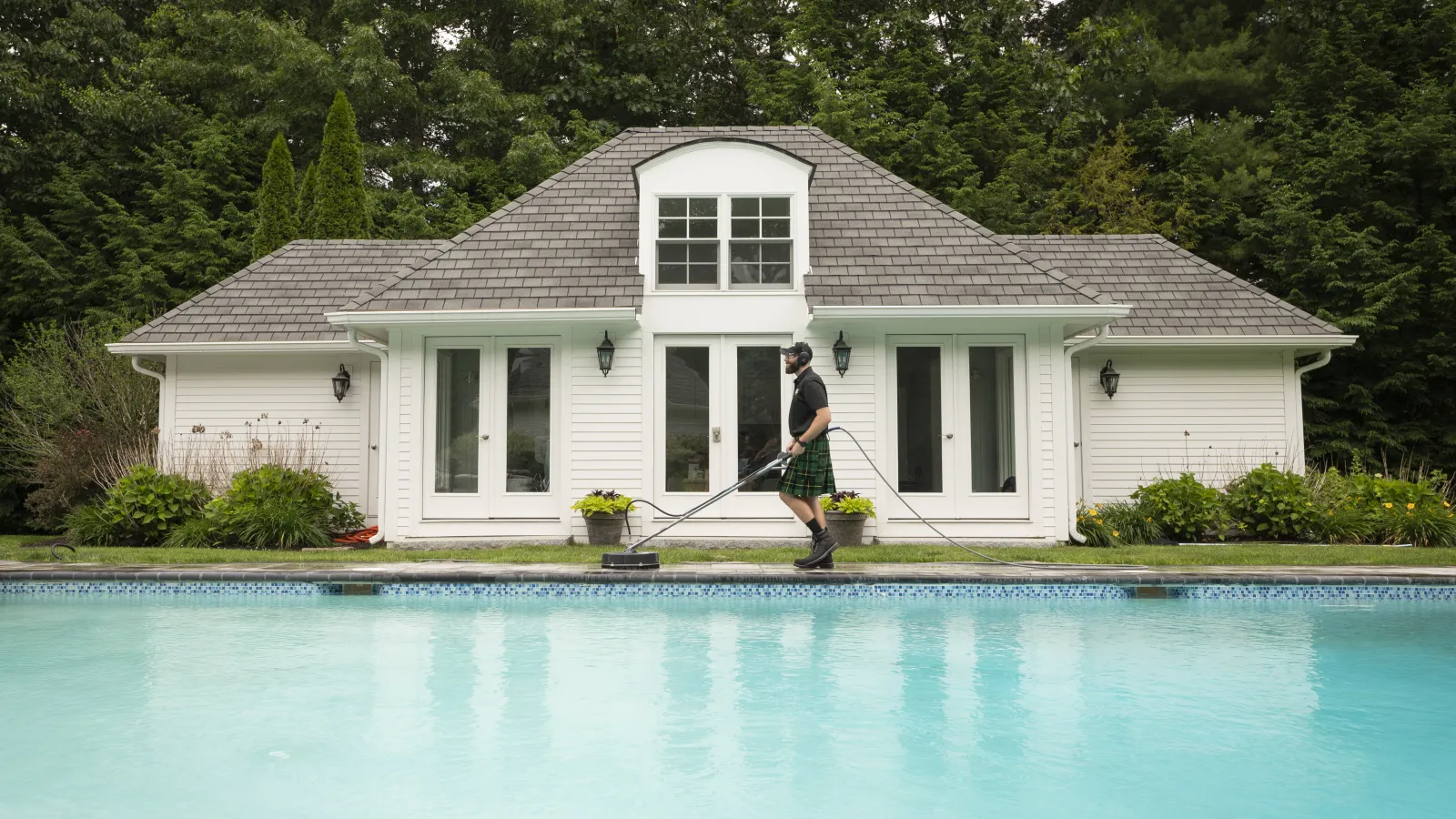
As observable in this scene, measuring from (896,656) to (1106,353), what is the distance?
6.98 m

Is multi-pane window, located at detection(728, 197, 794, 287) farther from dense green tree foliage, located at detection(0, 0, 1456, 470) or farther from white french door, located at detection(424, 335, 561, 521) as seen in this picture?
dense green tree foliage, located at detection(0, 0, 1456, 470)

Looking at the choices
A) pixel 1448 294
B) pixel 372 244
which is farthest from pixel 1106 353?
pixel 372 244

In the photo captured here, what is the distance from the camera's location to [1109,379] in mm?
10992

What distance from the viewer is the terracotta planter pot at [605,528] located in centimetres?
954

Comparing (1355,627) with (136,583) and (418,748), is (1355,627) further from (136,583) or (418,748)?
(136,583)

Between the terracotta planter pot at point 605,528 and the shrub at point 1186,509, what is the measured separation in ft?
17.9

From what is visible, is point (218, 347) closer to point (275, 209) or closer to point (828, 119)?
Result: point (275, 209)

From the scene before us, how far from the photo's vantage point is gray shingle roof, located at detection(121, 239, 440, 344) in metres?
11.0

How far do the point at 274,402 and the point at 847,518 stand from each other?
6.70 meters

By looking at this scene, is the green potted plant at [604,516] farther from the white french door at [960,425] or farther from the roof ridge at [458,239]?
the roof ridge at [458,239]

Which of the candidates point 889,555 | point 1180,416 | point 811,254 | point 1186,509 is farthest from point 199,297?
point 1180,416

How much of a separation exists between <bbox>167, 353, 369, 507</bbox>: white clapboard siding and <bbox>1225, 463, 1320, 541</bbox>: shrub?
31.3 feet

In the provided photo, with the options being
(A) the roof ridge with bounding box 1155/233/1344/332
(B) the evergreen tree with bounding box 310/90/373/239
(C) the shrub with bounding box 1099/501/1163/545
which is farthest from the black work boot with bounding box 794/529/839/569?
(B) the evergreen tree with bounding box 310/90/373/239

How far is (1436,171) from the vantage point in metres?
15.7
